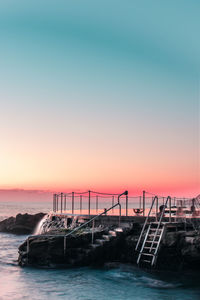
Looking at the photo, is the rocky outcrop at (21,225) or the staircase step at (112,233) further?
the rocky outcrop at (21,225)

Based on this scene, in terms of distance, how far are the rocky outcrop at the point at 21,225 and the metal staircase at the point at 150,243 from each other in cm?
2795

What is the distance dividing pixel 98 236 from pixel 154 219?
3113 mm

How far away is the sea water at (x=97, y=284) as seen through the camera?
45.4 ft

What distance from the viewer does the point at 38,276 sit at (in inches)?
642

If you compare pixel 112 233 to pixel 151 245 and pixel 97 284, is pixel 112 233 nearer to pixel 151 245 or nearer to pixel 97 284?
pixel 151 245

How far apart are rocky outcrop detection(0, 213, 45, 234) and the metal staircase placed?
27947 mm

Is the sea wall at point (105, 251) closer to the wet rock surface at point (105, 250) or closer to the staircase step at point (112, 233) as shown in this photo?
the wet rock surface at point (105, 250)

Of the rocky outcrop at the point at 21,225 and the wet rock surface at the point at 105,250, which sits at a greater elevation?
the wet rock surface at the point at 105,250

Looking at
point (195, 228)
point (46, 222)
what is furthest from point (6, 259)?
point (195, 228)

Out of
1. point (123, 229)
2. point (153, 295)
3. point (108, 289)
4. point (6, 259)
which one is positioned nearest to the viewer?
point (153, 295)

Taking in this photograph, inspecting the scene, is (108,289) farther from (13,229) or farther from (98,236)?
(13,229)

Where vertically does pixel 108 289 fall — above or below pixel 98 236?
below

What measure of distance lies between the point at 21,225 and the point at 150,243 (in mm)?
30160

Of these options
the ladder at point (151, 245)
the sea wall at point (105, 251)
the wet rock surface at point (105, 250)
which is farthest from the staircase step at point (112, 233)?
the ladder at point (151, 245)
